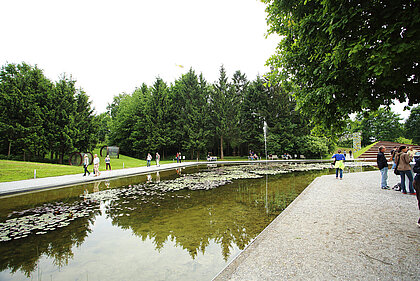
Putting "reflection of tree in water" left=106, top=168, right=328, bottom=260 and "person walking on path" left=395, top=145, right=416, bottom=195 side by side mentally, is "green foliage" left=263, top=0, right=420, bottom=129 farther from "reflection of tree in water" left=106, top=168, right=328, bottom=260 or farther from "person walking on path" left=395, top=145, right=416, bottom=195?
"person walking on path" left=395, top=145, right=416, bottom=195

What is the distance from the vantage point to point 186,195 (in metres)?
9.16

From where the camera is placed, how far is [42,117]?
25.5 metres

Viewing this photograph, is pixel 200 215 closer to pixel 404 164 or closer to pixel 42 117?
pixel 404 164

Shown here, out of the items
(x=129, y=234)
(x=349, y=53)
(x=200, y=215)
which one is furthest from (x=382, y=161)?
(x=129, y=234)

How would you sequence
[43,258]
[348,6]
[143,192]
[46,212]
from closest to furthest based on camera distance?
[348,6] < [43,258] < [46,212] < [143,192]

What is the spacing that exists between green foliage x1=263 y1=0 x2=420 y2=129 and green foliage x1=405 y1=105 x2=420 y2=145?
69519 mm

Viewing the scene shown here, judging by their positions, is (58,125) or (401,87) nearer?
(401,87)

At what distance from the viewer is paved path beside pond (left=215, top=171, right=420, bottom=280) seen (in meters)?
2.81

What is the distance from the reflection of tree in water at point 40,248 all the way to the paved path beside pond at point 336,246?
3585 mm

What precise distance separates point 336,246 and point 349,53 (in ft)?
11.3

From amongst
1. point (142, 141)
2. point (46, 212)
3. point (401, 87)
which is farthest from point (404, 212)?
point (142, 141)

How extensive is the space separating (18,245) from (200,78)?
46259 millimetres

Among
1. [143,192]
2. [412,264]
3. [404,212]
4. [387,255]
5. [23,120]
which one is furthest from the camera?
[23,120]

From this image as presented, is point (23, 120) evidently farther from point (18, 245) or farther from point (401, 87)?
point (401, 87)
